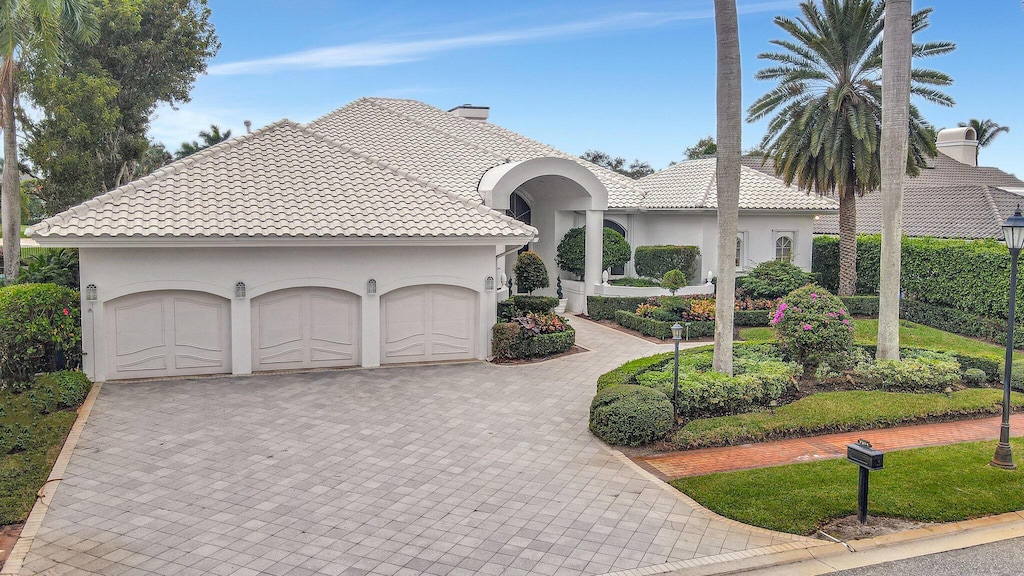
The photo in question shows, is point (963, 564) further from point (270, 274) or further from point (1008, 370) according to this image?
point (270, 274)

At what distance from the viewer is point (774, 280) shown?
24.3m

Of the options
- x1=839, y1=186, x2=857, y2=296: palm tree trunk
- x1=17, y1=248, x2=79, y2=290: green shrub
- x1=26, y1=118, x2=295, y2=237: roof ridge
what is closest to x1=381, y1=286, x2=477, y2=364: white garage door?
x1=26, y1=118, x2=295, y2=237: roof ridge

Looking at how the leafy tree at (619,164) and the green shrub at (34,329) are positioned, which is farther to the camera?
the leafy tree at (619,164)

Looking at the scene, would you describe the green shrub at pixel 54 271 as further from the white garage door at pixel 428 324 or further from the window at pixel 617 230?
the window at pixel 617 230

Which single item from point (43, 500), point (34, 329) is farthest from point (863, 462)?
point (34, 329)

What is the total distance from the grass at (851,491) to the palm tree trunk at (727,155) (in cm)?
349

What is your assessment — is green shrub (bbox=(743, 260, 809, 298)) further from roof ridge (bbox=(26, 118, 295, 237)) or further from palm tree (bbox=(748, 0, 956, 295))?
roof ridge (bbox=(26, 118, 295, 237))

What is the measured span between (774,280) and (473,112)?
572 inches

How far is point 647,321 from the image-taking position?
70.5 ft

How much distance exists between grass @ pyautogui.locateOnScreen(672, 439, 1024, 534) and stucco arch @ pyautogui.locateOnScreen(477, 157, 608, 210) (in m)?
13.6

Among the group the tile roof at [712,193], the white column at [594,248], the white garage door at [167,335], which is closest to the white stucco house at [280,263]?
the white garage door at [167,335]

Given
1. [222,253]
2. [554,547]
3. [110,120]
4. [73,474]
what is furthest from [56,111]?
[554,547]

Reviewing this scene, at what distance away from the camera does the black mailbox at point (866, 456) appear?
8600mm

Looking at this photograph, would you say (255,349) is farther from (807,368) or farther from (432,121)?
(432,121)
